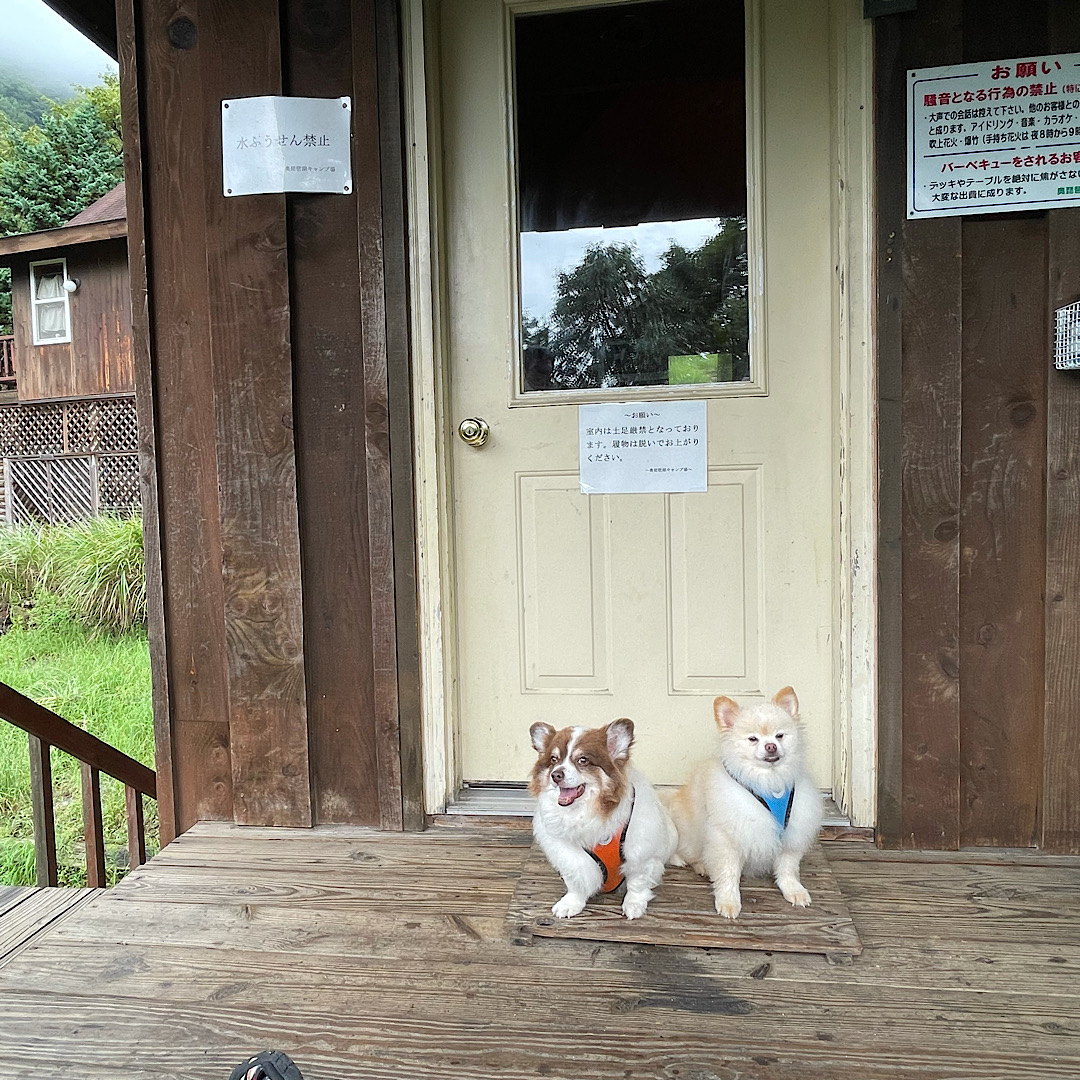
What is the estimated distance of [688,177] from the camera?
7.50ft

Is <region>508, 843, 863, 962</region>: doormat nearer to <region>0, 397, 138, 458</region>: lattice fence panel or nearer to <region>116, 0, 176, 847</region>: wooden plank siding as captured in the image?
<region>116, 0, 176, 847</region>: wooden plank siding

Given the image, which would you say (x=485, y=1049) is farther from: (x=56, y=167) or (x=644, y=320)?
(x=56, y=167)

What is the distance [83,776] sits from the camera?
8.48 ft

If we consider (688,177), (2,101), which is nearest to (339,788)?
(688,177)

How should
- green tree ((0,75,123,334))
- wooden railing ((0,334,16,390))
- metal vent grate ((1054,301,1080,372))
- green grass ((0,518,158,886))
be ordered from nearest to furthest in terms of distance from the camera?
metal vent grate ((1054,301,1080,372)) < green grass ((0,518,158,886)) < wooden railing ((0,334,16,390)) < green tree ((0,75,123,334))

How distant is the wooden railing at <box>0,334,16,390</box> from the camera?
44.1ft

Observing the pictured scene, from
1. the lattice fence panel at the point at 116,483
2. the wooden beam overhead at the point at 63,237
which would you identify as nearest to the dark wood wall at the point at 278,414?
the lattice fence panel at the point at 116,483

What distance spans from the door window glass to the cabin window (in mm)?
12775

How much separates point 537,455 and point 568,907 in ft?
4.13

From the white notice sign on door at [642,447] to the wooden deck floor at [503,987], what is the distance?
1118 mm

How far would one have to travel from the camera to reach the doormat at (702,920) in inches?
64.5

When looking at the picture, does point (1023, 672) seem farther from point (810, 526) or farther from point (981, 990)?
point (981, 990)

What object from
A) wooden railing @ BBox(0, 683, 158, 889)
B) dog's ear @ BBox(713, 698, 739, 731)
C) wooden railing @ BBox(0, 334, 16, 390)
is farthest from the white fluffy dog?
wooden railing @ BBox(0, 334, 16, 390)

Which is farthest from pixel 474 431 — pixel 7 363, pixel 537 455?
pixel 7 363
